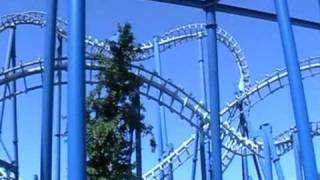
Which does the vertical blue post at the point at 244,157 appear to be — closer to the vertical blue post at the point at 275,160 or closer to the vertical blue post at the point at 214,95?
the vertical blue post at the point at 275,160

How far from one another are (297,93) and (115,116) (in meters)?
4.40

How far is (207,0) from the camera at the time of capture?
873cm

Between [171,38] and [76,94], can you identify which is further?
[171,38]

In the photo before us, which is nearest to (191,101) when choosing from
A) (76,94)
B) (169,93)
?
(169,93)

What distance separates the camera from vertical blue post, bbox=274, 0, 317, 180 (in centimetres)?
684

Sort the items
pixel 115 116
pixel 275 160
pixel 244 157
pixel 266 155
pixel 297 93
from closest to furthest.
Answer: pixel 297 93 → pixel 115 116 → pixel 266 155 → pixel 275 160 → pixel 244 157

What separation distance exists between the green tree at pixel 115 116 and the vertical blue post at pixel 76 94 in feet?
15.3

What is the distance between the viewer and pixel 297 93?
280 inches

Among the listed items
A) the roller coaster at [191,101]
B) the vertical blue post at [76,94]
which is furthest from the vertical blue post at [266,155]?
the vertical blue post at [76,94]

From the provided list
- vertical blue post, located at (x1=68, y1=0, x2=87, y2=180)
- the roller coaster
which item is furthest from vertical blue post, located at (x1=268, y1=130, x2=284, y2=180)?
vertical blue post, located at (x1=68, y1=0, x2=87, y2=180)

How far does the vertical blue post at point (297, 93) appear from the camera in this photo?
6840 millimetres

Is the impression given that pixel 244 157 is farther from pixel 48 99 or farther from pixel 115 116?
pixel 48 99

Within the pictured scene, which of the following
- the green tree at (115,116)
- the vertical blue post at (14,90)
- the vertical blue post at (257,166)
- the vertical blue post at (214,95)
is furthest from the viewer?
the vertical blue post at (257,166)

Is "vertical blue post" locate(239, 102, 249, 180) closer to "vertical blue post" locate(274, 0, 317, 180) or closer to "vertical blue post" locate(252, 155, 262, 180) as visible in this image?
"vertical blue post" locate(252, 155, 262, 180)
